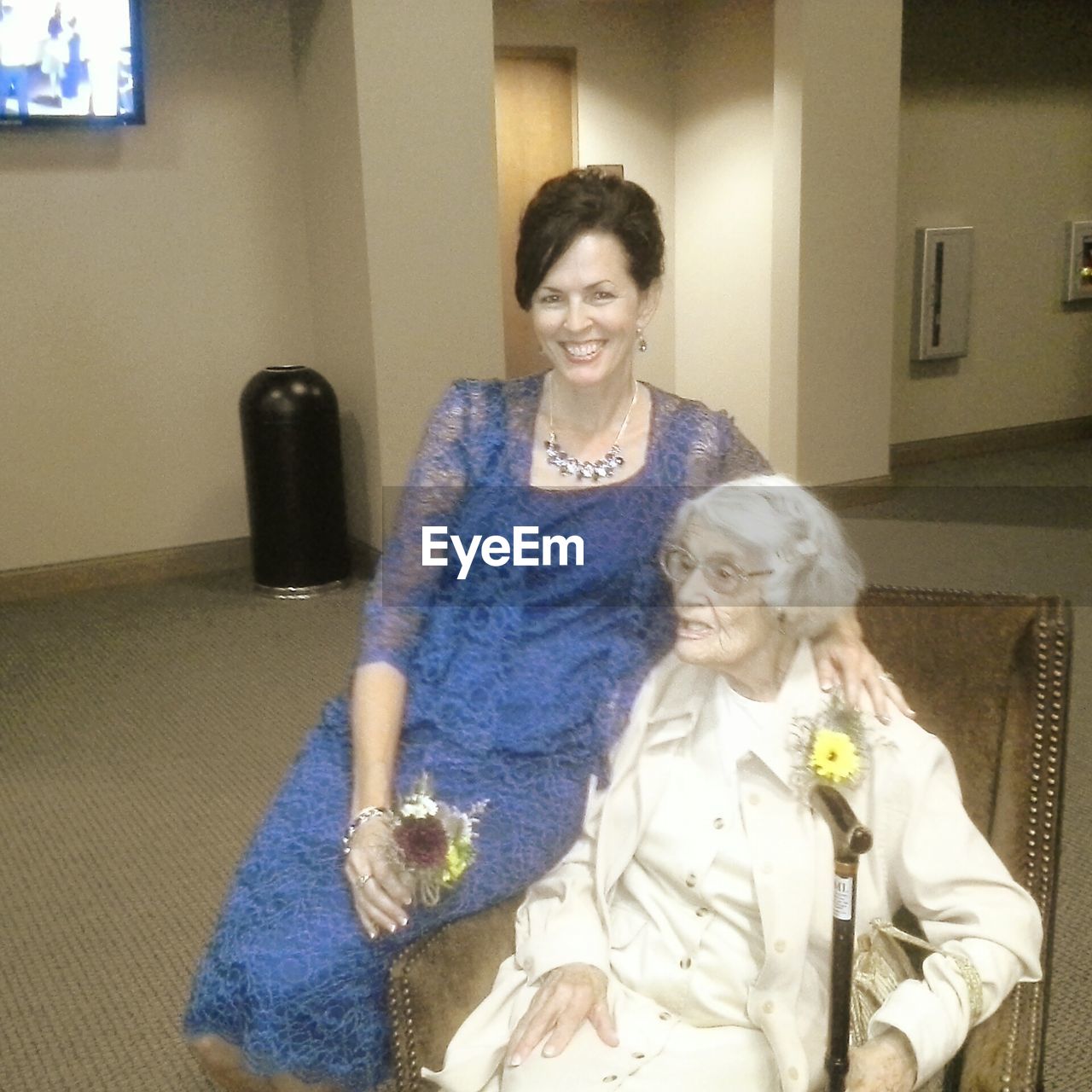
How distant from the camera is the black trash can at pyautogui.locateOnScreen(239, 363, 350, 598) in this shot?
3408 millimetres

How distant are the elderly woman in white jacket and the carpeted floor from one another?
149mm

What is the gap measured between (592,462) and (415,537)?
17 centimetres

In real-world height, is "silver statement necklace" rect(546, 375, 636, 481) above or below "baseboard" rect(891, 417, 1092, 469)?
above

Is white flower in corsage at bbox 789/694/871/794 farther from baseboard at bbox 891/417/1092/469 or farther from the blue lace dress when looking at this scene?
baseboard at bbox 891/417/1092/469

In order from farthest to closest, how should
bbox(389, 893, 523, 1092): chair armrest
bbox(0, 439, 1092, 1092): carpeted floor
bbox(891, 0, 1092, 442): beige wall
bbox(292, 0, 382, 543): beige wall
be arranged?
bbox(891, 0, 1092, 442): beige wall < bbox(292, 0, 382, 543): beige wall < bbox(0, 439, 1092, 1092): carpeted floor < bbox(389, 893, 523, 1092): chair armrest

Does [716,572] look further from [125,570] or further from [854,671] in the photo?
[125,570]

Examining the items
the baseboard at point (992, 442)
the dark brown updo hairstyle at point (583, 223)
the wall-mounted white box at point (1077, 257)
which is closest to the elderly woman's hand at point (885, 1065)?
the dark brown updo hairstyle at point (583, 223)

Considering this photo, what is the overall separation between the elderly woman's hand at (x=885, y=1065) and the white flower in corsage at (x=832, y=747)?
166 millimetres

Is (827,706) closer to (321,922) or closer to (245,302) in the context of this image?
(321,922)

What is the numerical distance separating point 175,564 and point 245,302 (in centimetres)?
84

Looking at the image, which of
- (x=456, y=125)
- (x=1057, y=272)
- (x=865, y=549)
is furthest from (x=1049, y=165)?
(x=865, y=549)

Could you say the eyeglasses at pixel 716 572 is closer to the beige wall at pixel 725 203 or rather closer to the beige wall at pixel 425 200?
the beige wall at pixel 425 200

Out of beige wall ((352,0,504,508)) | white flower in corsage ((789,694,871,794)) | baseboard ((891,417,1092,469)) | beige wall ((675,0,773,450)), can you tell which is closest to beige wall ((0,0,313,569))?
beige wall ((352,0,504,508))

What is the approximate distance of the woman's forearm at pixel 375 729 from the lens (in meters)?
1.00
